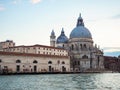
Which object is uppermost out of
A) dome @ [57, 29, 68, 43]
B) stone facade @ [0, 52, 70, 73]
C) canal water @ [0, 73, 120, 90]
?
dome @ [57, 29, 68, 43]

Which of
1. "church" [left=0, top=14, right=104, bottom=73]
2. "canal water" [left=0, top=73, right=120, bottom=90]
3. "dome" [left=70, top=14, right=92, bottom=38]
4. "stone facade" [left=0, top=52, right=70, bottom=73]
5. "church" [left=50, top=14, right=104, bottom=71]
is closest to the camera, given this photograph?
"canal water" [left=0, top=73, right=120, bottom=90]

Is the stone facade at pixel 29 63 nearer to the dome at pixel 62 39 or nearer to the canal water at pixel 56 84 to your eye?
the canal water at pixel 56 84

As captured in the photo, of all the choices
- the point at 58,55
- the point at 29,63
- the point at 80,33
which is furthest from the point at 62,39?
the point at 29,63

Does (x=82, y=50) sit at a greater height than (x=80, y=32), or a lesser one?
lesser

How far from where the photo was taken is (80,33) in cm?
12038

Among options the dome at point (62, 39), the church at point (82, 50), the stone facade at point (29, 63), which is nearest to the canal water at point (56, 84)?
the stone facade at point (29, 63)

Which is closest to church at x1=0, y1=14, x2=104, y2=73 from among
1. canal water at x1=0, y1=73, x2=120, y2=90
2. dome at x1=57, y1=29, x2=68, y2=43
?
dome at x1=57, y1=29, x2=68, y2=43

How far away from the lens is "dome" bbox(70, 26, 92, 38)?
4732 inches

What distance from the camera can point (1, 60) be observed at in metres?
71.4

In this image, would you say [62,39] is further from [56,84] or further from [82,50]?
[56,84]

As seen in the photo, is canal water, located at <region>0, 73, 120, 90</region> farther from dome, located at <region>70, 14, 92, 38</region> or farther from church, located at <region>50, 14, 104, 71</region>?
dome, located at <region>70, 14, 92, 38</region>

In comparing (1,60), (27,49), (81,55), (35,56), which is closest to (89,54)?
(81,55)

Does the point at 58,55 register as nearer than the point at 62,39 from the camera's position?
Yes

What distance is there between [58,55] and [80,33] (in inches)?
1212
